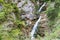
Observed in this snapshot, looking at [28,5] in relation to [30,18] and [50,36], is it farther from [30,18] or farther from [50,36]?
[50,36]

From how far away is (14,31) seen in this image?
26.0 ft

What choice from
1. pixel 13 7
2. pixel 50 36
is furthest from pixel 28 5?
pixel 50 36

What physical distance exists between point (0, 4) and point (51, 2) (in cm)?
250

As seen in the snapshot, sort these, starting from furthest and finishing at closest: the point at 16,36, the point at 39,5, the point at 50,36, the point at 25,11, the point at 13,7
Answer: the point at 39,5, the point at 25,11, the point at 13,7, the point at 16,36, the point at 50,36

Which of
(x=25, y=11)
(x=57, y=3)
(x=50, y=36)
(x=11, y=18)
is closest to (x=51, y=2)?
(x=57, y=3)

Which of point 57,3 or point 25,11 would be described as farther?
point 25,11

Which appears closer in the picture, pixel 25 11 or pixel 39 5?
pixel 25 11

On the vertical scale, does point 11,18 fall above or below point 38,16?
below

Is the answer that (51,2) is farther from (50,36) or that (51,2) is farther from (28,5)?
(50,36)

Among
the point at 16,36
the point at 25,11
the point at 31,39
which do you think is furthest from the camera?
the point at 25,11

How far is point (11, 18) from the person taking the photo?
27.5ft

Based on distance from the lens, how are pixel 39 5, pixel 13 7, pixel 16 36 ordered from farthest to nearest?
1. pixel 39 5
2. pixel 13 7
3. pixel 16 36

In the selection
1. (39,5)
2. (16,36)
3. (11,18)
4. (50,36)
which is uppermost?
(39,5)

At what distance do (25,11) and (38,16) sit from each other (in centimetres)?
68
